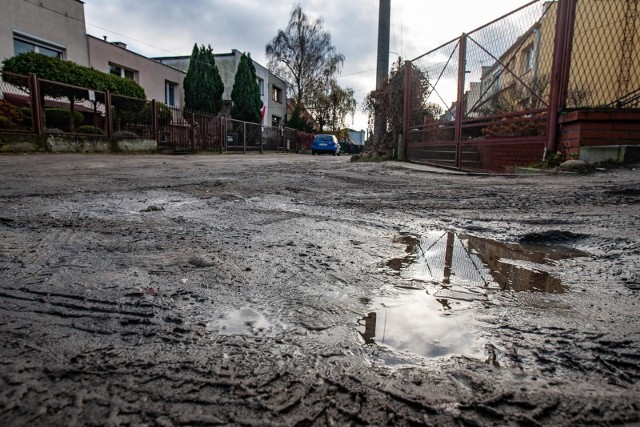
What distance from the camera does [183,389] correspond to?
78 cm

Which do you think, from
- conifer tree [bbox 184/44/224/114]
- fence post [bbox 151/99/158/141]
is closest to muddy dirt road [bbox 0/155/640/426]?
fence post [bbox 151/99/158/141]

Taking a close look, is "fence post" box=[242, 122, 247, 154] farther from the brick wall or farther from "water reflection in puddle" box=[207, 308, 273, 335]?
"water reflection in puddle" box=[207, 308, 273, 335]

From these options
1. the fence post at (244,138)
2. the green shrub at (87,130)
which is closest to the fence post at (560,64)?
the green shrub at (87,130)

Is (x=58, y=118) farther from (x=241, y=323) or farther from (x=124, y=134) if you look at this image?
(x=241, y=323)

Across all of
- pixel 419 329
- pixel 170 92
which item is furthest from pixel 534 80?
pixel 170 92

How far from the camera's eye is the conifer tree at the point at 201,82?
21.4 meters

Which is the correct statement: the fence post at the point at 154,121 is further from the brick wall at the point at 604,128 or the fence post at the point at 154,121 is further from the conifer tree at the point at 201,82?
the brick wall at the point at 604,128

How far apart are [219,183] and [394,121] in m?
7.24

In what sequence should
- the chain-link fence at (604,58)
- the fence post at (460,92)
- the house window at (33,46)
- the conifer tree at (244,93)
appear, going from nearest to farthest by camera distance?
the chain-link fence at (604,58) < the fence post at (460,92) < the house window at (33,46) < the conifer tree at (244,93)

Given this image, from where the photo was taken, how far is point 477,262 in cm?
169

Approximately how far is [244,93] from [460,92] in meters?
20.2

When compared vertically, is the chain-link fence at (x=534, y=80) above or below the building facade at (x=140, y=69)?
below

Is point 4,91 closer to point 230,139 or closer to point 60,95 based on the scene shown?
point 60,95

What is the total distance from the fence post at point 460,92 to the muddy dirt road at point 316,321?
5.02m
